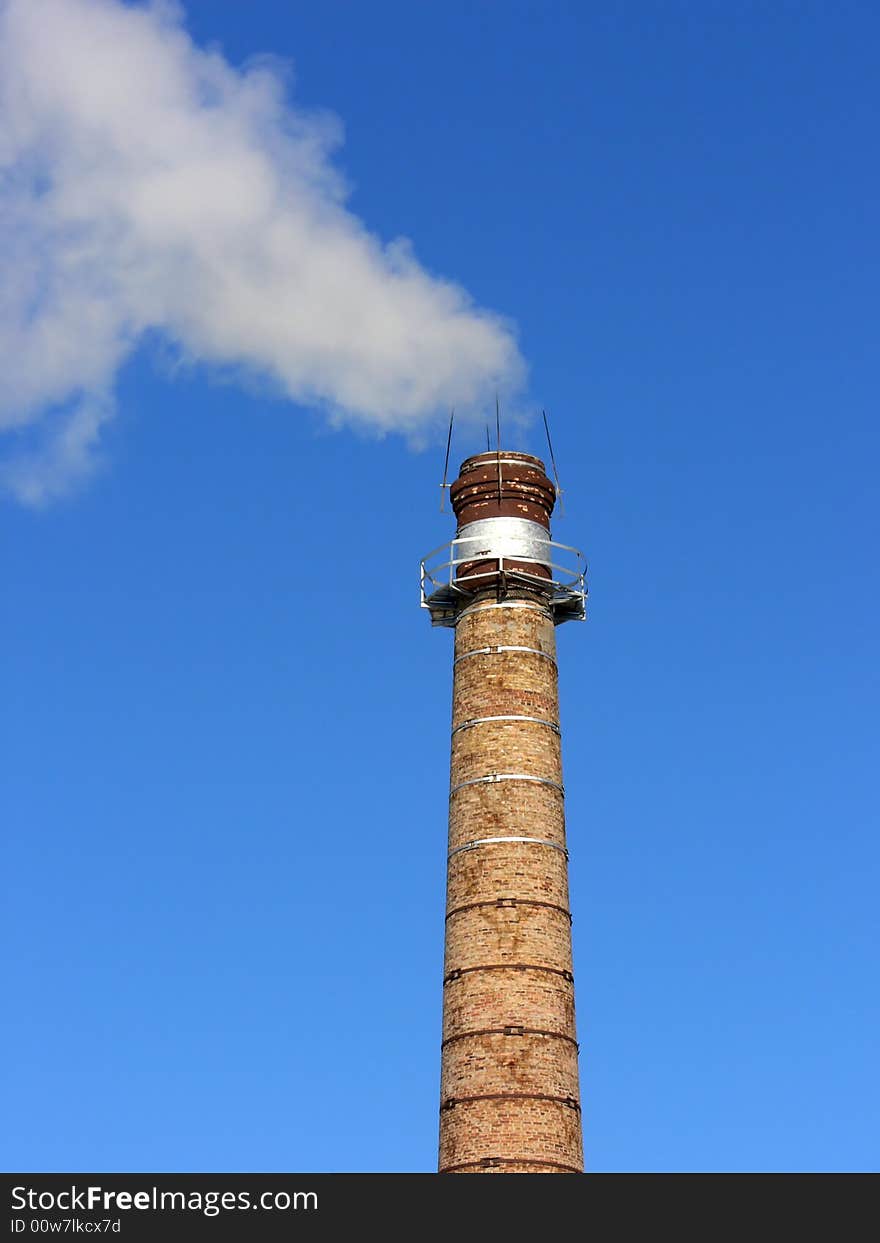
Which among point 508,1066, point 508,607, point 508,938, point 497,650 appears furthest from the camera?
point 508,607

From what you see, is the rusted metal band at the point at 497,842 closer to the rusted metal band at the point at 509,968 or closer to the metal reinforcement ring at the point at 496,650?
the rusted metal band at the point at 509,968

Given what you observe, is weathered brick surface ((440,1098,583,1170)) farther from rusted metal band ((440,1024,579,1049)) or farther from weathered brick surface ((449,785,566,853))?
weathered brick surface ((449,785,566,853))

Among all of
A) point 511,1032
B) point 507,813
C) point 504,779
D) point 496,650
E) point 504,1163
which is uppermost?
point 496,650

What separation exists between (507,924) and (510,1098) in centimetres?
323

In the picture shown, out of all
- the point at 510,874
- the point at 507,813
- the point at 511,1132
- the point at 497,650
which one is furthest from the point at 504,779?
the point at 511,1132

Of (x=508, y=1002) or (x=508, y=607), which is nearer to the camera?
(x=508, y=1002)

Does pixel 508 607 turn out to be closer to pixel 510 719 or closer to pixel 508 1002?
pixel 510 719

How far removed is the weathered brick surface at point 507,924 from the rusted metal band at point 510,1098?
0.03m

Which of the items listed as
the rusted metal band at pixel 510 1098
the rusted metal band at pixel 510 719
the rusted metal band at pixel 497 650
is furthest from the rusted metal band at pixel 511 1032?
the rusted metal band at pixel 497 650

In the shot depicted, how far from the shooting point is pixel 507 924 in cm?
3553

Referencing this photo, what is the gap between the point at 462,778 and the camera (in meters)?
37.2
